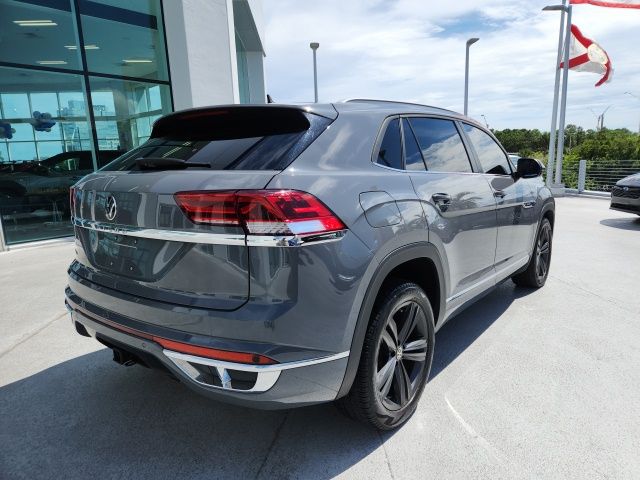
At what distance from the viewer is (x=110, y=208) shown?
6.89 feet

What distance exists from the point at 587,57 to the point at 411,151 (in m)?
16.5

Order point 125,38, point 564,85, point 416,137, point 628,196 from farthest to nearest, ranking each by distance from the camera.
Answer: point 564,85
point 125,38
point 628,196
point 416,137

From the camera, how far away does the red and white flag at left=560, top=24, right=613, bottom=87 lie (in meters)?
15.4

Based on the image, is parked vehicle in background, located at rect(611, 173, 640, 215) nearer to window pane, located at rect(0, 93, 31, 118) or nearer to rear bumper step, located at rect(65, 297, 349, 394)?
rear bumper step, located at rect(65, 297, 349, 394)

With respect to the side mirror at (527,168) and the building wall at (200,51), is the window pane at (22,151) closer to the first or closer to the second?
the building wall at (200,51)

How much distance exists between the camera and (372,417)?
2.17 m

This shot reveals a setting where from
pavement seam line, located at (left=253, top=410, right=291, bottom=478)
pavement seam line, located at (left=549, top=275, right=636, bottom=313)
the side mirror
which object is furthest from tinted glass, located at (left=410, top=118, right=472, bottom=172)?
pavement seam line, located at (left=549, top=275, right=636, bottom=313)

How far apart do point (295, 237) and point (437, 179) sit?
126 centimetres

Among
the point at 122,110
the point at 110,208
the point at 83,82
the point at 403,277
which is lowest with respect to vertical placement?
the point at 403,277

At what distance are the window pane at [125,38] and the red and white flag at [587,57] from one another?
1337cm

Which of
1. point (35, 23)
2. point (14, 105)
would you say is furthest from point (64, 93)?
point (35, 23)

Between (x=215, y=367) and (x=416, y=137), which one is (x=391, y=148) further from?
(x=215, y=367)

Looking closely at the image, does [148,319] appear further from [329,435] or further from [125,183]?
[329,435]

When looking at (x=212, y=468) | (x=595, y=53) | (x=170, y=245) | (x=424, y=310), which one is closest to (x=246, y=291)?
(x=170, y=245)
